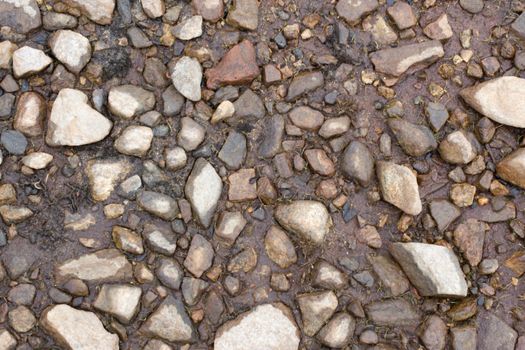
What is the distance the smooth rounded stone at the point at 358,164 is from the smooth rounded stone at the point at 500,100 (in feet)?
2.15

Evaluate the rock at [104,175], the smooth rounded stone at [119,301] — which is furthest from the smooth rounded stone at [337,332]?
the rock at [104,175]

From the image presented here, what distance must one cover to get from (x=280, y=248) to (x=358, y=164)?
582mm

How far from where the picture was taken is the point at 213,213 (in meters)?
2.76

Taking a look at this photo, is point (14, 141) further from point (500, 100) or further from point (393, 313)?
point (500, 100)

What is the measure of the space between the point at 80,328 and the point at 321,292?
3.73 ft

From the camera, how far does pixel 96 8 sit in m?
2.91

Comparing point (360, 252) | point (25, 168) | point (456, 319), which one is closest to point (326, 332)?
point (360, 252)

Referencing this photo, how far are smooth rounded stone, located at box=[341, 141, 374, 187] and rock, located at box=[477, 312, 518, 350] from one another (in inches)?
36.0

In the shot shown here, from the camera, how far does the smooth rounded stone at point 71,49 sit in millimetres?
2832

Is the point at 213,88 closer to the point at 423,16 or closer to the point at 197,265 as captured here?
the point at 197,265

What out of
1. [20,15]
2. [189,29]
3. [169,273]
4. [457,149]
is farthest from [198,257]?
[20,15]

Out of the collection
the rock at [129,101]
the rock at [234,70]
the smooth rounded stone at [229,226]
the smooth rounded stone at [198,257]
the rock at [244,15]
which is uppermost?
the rock at [244,15]

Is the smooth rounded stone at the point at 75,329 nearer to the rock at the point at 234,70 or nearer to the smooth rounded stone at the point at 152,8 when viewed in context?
the rock at the point at 234,70

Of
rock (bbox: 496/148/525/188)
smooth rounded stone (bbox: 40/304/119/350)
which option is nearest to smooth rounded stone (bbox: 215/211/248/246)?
smooth rounded stone (bbox: 40/304/119/350)
